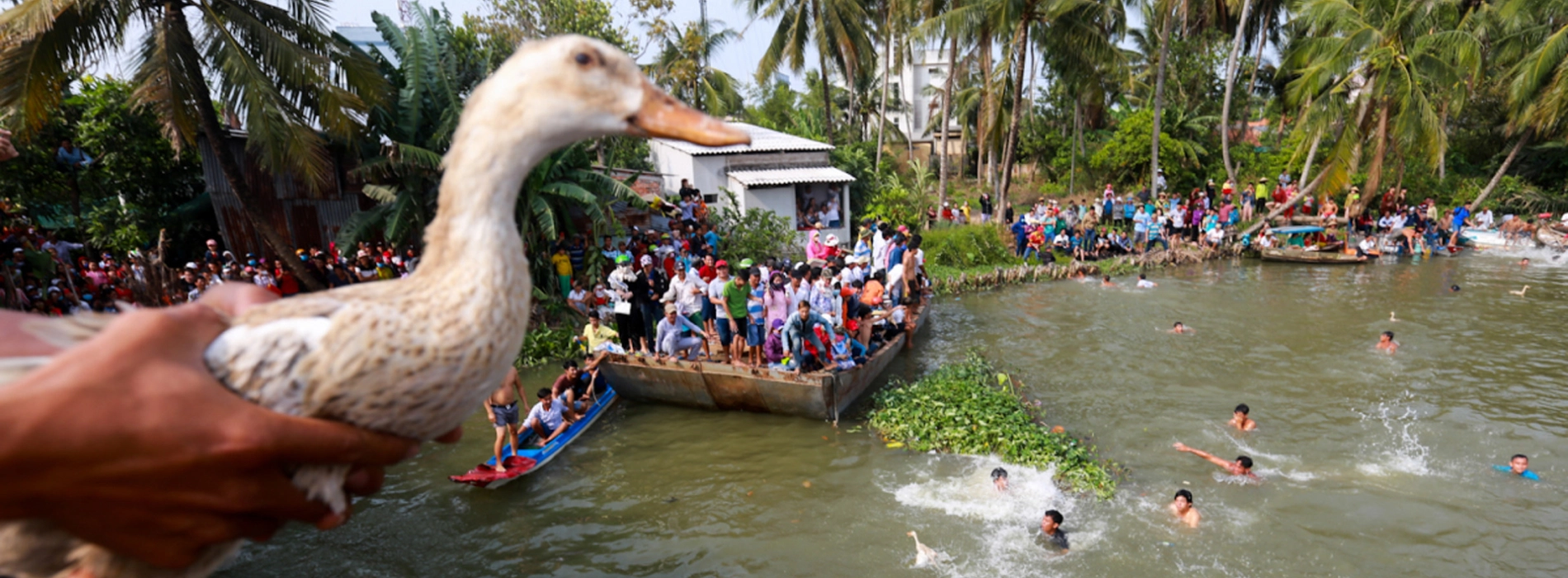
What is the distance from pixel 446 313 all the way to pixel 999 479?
747 centimetres

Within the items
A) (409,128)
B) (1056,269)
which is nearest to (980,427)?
(409,128)

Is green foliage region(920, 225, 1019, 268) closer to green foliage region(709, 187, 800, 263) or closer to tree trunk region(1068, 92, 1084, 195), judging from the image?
green foliage region(709, 187, 800, 263)

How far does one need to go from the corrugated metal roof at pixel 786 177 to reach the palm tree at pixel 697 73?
5790mm

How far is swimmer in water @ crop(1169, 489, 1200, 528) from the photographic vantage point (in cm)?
760

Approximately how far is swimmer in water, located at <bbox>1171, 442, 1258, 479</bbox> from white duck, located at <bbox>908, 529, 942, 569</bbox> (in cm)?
399

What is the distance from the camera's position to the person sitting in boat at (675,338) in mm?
10562

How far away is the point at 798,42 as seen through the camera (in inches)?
1006

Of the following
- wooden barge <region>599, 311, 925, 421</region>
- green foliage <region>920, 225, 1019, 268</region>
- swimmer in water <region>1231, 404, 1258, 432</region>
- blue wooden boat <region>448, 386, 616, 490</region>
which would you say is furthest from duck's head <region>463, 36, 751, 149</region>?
green foliage <region>920, 225, 1019, 268</region>

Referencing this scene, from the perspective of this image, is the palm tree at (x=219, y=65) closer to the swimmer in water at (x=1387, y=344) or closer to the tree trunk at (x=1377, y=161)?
the swimmer in water at (x=1387, y=344)

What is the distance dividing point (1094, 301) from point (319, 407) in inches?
711

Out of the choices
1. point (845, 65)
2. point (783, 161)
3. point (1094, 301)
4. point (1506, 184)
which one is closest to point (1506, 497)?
point (1094, 301)

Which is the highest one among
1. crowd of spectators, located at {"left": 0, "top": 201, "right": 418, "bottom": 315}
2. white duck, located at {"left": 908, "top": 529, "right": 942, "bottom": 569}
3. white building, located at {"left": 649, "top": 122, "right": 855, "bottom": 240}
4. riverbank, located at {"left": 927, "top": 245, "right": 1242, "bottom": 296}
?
white building, located at {"left": 649, "top": 122, "right": 855, "bottom": 240}

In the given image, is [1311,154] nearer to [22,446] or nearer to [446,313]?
[446,313]

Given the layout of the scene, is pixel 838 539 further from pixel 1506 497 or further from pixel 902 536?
pixel 1506 497
